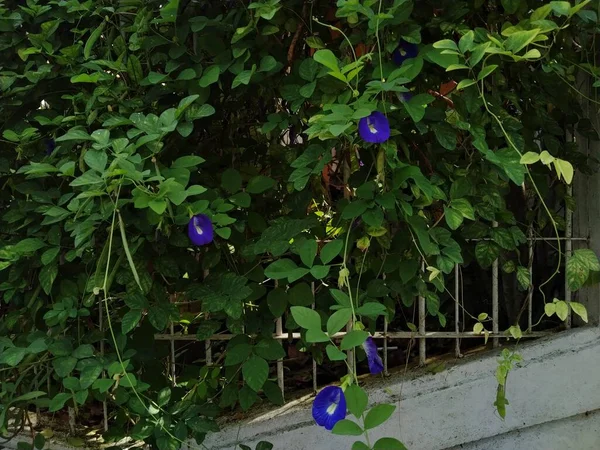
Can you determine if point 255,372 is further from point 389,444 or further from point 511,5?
point 511,5

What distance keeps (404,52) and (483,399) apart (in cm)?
104

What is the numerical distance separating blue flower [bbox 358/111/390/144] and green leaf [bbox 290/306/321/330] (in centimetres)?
37

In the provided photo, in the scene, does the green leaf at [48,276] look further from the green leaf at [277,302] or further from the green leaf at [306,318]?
the green leaf at [306,318]

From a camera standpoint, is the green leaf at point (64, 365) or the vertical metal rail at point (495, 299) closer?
the green leaf at point (64, 365)

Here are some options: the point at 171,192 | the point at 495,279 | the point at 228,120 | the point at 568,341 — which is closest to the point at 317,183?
the point at 228,120

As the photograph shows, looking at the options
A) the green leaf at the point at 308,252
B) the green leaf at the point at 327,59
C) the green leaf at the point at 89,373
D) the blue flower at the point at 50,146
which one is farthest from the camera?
the blue flower at the point at 50,146

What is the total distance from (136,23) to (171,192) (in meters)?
0.51

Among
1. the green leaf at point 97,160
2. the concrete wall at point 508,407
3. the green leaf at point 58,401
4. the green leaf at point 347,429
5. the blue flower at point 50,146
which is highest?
the green leaf at point 97,160

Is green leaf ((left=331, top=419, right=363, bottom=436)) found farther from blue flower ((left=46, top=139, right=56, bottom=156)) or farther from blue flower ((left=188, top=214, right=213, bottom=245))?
blue flower ((left=46, top=139, right=56, bottom=156))

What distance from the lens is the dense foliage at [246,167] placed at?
4.91 feet

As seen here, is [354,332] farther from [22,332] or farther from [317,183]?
[22,332]

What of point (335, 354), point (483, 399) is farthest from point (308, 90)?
point (483, 399)

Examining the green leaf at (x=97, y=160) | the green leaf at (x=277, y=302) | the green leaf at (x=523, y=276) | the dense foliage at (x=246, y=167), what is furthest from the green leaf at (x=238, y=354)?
the green leaf at (x=523, y=276)

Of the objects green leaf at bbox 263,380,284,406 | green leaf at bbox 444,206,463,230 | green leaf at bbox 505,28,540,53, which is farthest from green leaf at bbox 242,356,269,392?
green leaf at bbox 505,28,540,53
